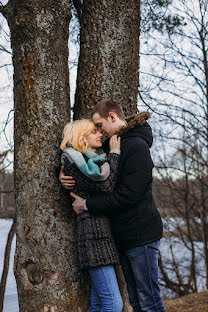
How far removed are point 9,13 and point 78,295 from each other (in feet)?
8.03

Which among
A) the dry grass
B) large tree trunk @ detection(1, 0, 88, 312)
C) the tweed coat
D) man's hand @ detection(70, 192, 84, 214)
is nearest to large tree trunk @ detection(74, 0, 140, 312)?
large tree trunk @ detection(1, 0, 88, 312)

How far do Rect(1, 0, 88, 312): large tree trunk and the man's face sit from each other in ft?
0.86

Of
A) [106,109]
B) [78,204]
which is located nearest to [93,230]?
[78,204]

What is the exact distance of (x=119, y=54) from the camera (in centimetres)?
303

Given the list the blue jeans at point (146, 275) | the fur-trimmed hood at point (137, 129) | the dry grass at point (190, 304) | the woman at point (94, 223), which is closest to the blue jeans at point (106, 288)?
the woman at point (94, 223)

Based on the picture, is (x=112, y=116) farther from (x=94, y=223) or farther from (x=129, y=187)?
(x=94, y=223)

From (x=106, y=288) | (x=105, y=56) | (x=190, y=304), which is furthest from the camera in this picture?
(x=190, y=304)

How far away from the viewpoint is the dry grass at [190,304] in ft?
23.1

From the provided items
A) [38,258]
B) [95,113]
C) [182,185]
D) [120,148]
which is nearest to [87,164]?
[120,148]

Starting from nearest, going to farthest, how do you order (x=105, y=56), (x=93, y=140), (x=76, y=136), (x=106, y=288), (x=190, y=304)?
A: (x=106, y=288) → (x=76, y=136) → (x=93, y=140) → (x=105, y=56) → (x=190, y=304)

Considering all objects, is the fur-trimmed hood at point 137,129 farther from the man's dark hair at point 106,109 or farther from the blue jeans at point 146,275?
the blue jeans at point 146,275

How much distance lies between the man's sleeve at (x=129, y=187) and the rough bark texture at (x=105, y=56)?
776 millimetres

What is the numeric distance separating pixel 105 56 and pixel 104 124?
2.39 ft

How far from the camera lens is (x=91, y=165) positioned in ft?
7.78
